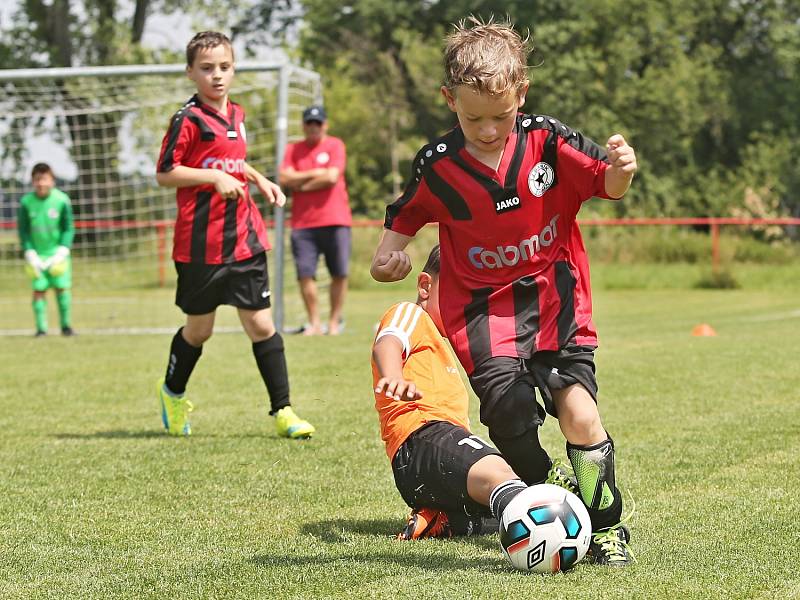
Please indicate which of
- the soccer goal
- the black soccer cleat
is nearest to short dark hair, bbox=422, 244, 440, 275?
the black soccer cleat

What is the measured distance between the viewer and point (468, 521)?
4.09 m

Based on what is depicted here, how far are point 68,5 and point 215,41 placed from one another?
89.9 feet

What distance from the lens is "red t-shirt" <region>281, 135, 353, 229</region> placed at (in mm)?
11891

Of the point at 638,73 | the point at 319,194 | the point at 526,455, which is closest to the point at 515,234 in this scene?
the point at 526,455

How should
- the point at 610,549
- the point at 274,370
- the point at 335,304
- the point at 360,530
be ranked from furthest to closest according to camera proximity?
the point at 335,304, the point at 274,370, the point at 360,530, the point at 610,549

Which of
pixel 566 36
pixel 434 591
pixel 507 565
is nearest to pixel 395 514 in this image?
pixel 507 565

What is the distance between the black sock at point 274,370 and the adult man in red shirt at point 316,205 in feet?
18.0

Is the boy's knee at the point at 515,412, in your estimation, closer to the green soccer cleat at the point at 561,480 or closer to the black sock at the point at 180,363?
the green soccer cleat at the point at 561,480

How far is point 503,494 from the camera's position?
141 inches

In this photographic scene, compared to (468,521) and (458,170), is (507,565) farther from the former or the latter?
(458,170)

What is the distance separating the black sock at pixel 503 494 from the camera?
139 inches

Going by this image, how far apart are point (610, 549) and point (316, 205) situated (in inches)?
341

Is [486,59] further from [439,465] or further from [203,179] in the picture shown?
[203,179]

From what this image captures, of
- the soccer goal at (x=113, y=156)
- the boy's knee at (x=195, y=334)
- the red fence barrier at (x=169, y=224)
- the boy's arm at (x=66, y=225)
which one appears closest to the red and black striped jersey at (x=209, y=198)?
the boy's knee at (x=195, y=334)
